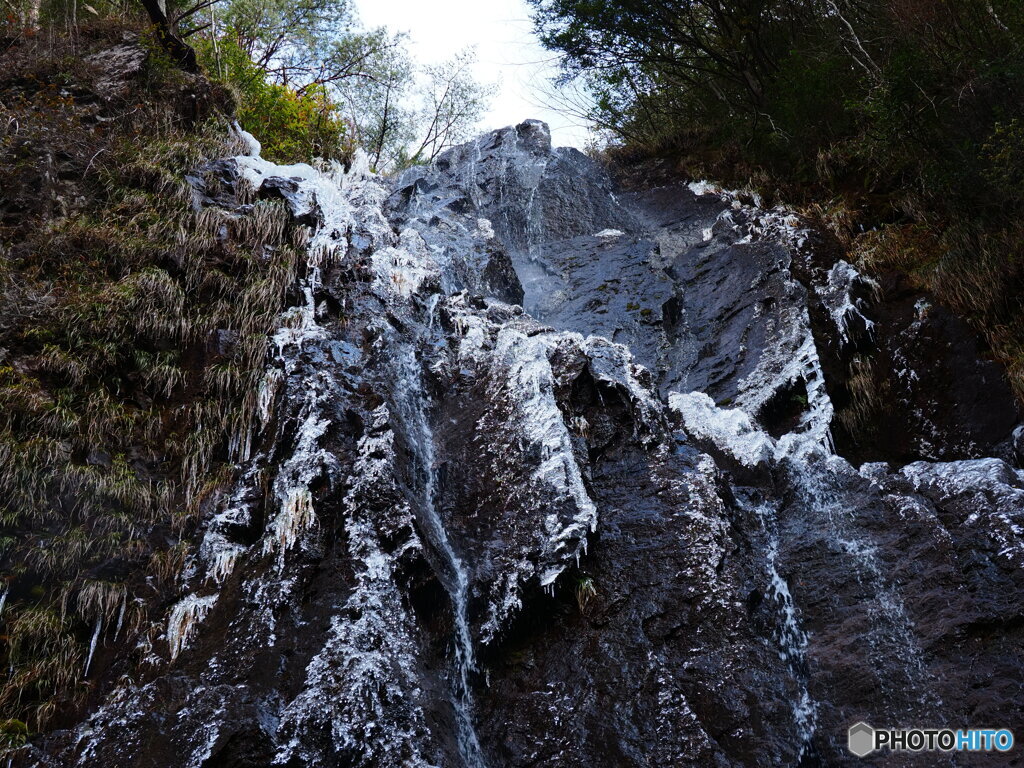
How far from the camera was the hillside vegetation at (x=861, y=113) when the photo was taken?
6918 millimetres

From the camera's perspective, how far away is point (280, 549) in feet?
17.0

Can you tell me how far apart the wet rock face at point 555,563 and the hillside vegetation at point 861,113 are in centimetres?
122

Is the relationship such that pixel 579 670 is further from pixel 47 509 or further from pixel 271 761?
pixel 47 509

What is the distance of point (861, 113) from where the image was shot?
9828 millimetres

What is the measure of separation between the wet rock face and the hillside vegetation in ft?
4.01

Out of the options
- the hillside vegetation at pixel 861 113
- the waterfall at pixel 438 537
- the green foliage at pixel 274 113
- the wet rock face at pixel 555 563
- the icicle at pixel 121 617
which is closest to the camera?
the wet rock face at pixel 555 563

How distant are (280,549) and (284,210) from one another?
5035 millimetres

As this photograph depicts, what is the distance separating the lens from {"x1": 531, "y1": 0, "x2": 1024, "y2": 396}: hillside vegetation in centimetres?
692

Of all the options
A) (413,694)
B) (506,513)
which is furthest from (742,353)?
(413,694)

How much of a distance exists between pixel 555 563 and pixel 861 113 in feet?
28.7

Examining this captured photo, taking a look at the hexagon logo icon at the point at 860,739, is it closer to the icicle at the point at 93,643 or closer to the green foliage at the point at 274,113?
the icicle at the point at 93,643

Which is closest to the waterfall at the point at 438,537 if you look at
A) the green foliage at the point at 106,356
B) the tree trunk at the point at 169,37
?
the green foliage at the point at 106,356

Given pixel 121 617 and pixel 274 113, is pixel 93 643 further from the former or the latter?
pixel 274 113

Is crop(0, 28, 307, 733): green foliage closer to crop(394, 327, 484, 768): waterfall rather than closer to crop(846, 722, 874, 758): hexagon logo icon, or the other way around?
crop(394, 327, 484, 768): waterfall
